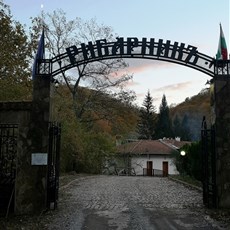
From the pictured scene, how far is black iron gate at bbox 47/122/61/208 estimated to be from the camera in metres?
10.9

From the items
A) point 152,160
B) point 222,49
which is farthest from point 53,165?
point 152,160

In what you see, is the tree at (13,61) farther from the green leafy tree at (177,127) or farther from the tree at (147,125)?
the green leafy tree at (177,127)

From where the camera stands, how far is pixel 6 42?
1706cm

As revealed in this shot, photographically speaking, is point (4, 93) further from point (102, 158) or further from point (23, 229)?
point (102, 158)

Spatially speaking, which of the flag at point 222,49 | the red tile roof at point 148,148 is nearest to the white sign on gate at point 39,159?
the flag at point 222,49

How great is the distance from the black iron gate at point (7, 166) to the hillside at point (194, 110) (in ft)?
249

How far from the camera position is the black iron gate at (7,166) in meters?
10.6

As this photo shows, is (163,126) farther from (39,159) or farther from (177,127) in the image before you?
(39,159)

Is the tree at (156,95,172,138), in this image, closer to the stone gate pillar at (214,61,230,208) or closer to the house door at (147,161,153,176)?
the house door at (147,161,153,176)

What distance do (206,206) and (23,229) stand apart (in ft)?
18.9

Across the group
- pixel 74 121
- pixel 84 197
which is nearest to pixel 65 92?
pixel 74 121

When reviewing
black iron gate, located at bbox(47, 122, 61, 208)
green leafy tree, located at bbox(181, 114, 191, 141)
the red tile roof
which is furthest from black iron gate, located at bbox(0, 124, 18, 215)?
green leafy tree, located at bbox(181, 114, 191, 141)

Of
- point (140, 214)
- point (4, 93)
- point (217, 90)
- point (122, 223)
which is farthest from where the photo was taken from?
point (4, 93)

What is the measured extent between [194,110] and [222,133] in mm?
90423
